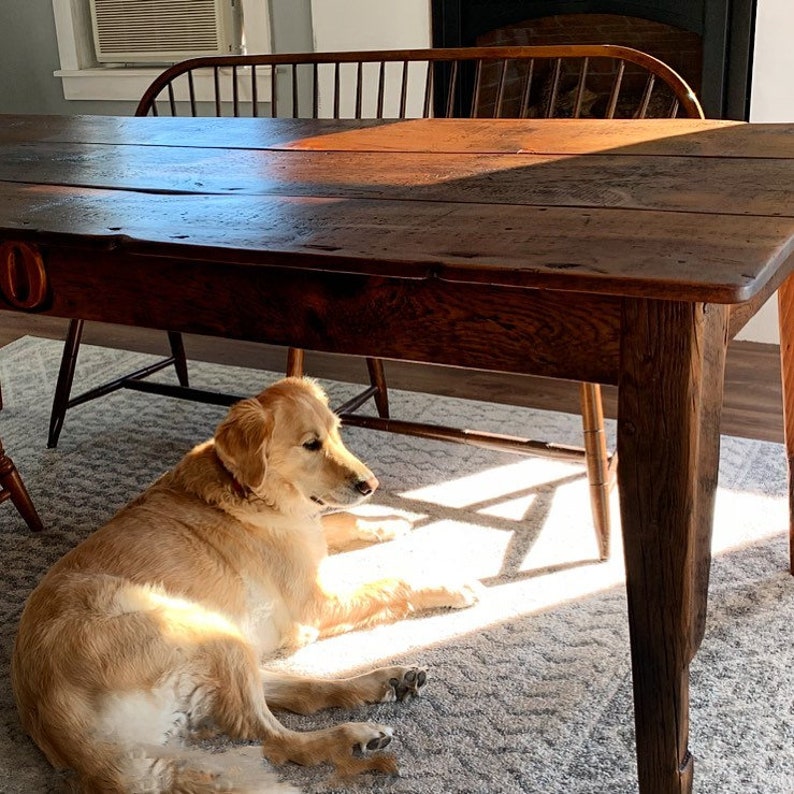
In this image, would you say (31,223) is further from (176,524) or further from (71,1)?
(71,1)

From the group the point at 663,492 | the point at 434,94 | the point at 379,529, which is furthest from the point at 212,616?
the point at 434,94

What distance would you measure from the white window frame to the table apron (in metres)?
2.57

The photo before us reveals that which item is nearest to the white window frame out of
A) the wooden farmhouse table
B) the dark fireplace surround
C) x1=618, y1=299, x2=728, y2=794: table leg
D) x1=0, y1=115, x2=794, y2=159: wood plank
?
the dark fireplace surround

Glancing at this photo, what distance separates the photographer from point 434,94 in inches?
125

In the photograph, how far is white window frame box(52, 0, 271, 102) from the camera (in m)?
3.78

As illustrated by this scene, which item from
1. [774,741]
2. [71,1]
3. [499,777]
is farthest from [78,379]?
[774,741]

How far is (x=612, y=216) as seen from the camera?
1237 mm

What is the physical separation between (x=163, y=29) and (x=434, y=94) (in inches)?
45.9

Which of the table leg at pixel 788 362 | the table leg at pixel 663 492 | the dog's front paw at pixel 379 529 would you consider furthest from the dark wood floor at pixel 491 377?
the table leg at pixel 663 492

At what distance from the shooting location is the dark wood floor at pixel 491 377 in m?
2.53

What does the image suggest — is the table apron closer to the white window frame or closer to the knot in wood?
the knot in wood

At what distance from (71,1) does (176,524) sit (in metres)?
Result: 2.95

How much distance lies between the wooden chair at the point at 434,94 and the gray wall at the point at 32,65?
573 mm

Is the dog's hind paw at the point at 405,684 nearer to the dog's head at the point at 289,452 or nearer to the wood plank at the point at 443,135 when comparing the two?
the dog's head at the point at 289,452
